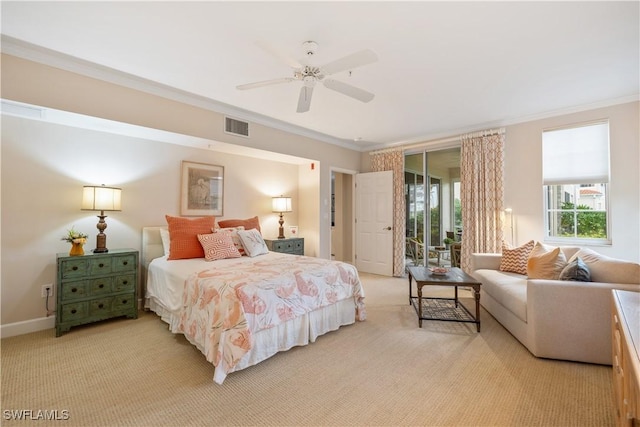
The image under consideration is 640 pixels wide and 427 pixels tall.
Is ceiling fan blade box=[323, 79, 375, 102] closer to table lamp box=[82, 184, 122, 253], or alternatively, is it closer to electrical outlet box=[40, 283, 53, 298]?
table lamp box=[82, 184, 122, 253]

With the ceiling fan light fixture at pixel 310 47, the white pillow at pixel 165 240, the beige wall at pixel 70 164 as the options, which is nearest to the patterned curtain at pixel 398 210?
the beige wall at pixel 70 164

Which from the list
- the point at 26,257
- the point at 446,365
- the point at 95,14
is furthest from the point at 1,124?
the point at 446,365

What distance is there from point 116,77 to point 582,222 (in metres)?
6.02

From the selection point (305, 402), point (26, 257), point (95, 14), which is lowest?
point (305, 402)

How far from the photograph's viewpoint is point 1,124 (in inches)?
108

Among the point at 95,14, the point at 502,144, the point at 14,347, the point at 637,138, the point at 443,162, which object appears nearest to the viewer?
the point at 95,14

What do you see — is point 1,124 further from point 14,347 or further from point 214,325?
point 214,325

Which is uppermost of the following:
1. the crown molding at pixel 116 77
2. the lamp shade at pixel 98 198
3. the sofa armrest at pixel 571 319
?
the crown molding at pixel 116 77

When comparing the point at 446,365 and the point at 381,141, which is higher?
the point at 381,141

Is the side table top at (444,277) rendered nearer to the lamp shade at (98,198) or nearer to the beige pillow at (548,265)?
the beige pillow at (548,265)

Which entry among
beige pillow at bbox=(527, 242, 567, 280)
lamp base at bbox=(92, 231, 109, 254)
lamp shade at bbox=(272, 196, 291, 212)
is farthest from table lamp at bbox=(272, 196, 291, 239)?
beige pillow at bbox=(527, 242, 567, 280)

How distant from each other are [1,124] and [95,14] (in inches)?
68.9

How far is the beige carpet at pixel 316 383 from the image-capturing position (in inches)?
66.6

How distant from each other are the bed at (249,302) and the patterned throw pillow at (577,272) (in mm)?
1894
